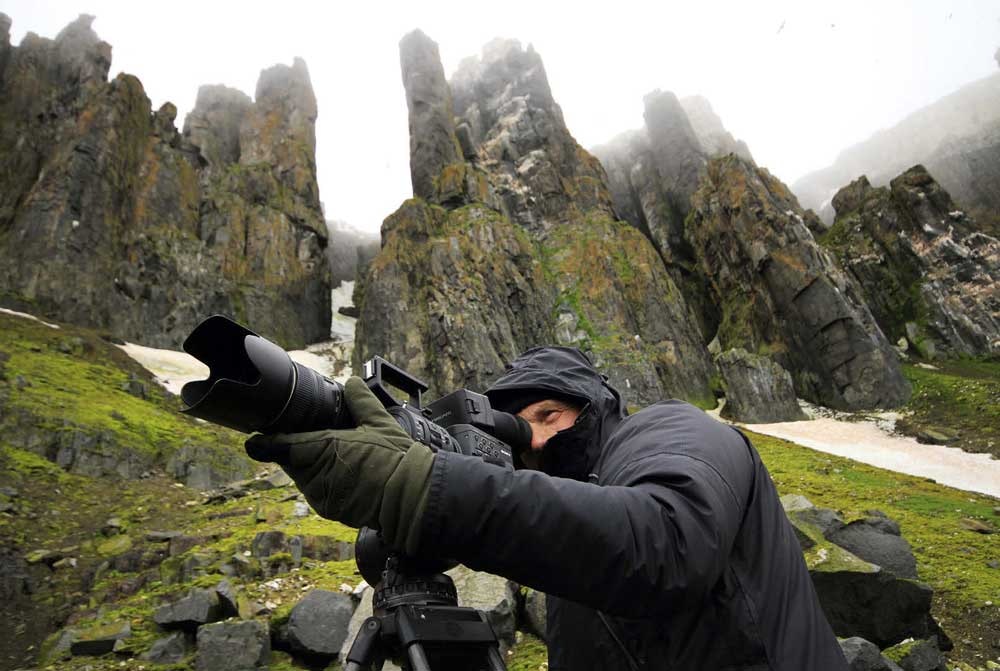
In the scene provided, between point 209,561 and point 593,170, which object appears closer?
point 209,561

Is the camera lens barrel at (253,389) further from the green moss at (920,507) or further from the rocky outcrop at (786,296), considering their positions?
the rocky outcrop at (786,296)

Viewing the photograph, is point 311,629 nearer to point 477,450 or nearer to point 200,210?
point 477,450

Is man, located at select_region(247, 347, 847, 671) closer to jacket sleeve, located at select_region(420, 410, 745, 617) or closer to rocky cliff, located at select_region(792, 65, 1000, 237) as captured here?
jacket sleeve, located at select_region(420, 410, 745, 617)

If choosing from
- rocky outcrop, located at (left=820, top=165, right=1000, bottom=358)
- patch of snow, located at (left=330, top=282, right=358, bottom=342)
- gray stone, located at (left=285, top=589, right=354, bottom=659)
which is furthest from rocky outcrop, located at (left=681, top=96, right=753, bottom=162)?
gray stone, located at (left=285, top=589, right=354, bottom=659)

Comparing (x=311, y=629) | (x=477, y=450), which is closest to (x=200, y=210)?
(x=311, y=629)

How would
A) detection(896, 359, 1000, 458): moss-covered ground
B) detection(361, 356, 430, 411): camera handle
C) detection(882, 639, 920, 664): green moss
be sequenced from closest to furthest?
detection(361, 356, 430, 411): camera handle
detection(882, 639, 920, 664): green moss
detection(896, 359, 1000, 458): moss-covered ground

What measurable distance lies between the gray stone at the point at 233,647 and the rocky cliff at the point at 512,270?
1305 inches

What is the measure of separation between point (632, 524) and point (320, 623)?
5473 millimetres

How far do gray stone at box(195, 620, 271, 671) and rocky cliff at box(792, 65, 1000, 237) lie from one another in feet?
199

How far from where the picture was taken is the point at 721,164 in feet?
175

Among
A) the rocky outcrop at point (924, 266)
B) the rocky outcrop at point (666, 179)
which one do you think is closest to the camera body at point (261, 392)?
the rocky outcrop at point (924, 266)

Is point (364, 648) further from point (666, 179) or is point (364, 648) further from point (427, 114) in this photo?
point (666, 179)

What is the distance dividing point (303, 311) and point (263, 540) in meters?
50.1

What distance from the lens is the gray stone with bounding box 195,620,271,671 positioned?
5.18 meters
